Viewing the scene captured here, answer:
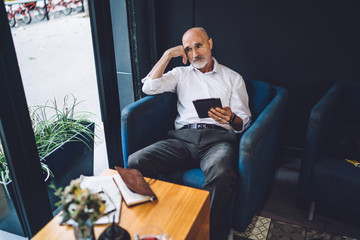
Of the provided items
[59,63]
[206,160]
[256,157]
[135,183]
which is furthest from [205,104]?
[59,63]

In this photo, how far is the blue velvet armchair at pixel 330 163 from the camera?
1818 mm

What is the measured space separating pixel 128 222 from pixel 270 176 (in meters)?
1.24

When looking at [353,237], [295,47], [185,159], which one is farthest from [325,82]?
[185,159]

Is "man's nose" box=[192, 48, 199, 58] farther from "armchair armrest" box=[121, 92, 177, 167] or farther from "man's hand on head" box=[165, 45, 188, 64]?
"armchair armrest" box=[121, 92, 177, 167]

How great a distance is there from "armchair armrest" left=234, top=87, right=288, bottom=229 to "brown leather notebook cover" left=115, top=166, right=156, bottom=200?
54cm

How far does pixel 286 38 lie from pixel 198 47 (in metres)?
0.79

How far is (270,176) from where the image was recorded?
218 cm

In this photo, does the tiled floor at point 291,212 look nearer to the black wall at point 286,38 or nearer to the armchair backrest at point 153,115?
the black wall at point 286,38

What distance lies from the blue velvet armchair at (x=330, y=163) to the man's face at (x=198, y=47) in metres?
0.81

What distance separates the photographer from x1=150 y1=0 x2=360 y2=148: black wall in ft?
7.57

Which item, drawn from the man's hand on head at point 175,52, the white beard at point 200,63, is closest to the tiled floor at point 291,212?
the white beard at point 200,63

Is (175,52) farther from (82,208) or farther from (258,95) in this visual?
(82,208)

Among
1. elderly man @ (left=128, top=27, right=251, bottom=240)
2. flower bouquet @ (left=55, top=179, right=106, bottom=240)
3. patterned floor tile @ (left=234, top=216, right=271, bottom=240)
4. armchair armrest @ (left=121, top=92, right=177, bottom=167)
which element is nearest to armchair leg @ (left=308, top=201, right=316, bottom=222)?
patterned floor tile @ (left=234, top=216, right=271, bottom=240)

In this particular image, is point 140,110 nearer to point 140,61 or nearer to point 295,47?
point 140,61
